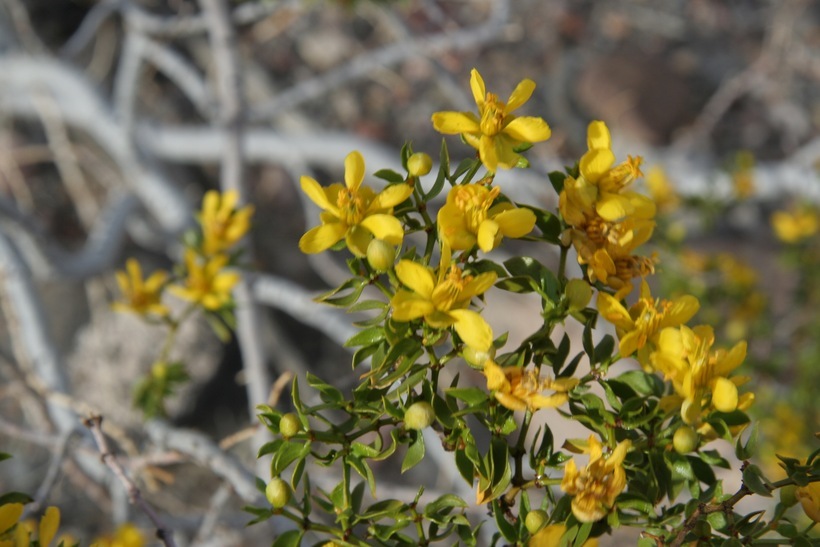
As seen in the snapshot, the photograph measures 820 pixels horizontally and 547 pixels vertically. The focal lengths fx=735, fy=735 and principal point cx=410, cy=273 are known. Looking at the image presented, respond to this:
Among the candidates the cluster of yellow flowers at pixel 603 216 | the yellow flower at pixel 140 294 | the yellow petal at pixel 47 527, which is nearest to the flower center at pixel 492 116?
the cluster of yellow flowers at pixel 603 216

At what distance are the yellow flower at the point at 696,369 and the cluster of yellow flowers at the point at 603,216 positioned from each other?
85mm

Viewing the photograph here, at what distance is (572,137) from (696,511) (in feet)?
13.9

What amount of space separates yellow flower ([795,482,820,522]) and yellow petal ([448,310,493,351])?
1.33ft

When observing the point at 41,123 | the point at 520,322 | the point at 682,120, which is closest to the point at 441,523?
the point at 520,322

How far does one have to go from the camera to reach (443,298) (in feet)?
2.64

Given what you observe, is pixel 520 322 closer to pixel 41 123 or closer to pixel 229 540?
pixel 229 540

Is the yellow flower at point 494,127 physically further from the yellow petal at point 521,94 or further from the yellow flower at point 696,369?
the yellow flower at point 696,369

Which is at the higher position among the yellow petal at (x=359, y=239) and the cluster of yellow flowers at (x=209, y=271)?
the yellow petal at (x=359, y=239)

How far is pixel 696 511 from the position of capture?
84 cm

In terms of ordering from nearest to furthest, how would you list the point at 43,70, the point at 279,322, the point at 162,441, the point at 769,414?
the point at 162,441, the point at 769,414, the point at 43,70, the point at 279,322

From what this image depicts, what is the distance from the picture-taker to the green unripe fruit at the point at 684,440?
0.85 meters

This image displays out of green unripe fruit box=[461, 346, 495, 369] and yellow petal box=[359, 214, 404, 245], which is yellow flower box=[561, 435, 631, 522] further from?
yellow petal box=[359, 214, 404, 245]

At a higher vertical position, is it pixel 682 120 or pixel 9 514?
pixel 9 514

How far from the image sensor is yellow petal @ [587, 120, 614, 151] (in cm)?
95
